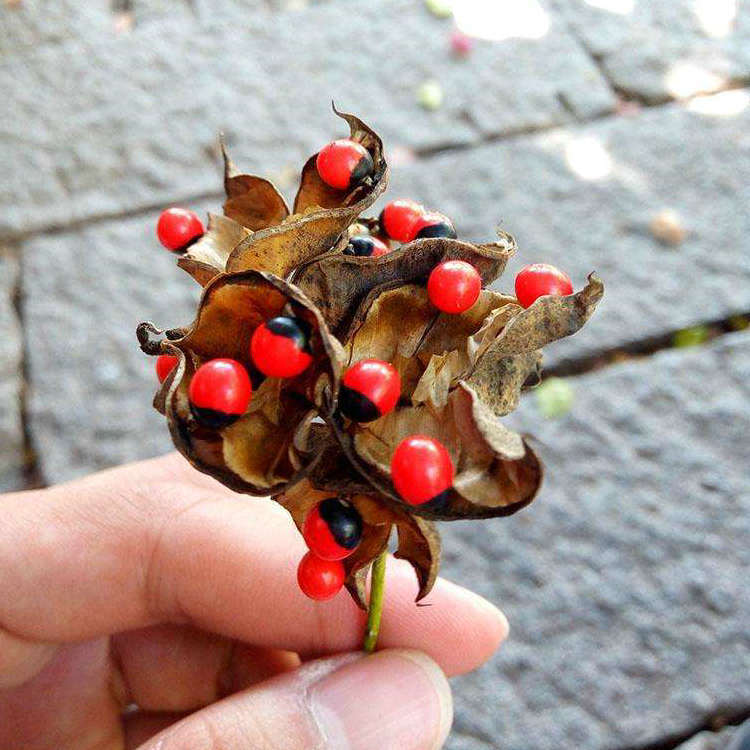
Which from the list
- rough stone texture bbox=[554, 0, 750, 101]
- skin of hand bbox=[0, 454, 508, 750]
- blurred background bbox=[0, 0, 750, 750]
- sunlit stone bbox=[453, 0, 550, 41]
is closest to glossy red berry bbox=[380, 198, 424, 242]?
skin of hand bbox=[0, 454, 508, 750]

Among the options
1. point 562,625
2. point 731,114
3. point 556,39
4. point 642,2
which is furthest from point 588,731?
point 642,2

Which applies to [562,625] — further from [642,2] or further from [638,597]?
[642,2]

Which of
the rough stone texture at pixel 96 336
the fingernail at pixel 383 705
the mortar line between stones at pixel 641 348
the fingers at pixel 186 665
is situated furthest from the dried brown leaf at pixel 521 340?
the rough stone texture at pixel 96 336

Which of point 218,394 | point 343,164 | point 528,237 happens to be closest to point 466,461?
point 218,394

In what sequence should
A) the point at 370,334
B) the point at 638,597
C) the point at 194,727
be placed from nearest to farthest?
the point at 370,334 < the point at 194,727 < the point at 638,597

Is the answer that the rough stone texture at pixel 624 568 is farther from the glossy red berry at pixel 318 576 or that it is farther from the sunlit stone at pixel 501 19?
the sunlit stone at pixel 501 19
